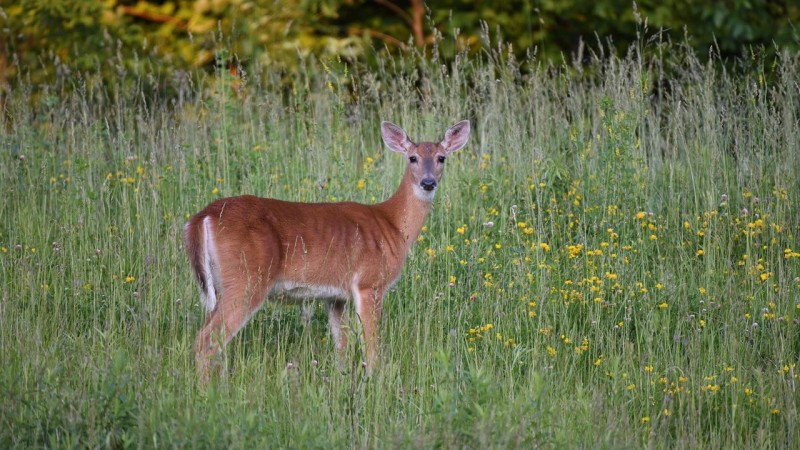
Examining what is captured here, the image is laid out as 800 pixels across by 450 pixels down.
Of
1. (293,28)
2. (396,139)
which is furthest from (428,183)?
(293,28)

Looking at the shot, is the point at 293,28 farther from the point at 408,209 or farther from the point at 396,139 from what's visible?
the point at 408,209

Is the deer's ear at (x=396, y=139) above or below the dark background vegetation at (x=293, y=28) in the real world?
below

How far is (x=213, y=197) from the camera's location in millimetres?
6668

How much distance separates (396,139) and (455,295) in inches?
45.8

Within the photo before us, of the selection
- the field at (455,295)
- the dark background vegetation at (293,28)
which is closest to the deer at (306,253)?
the field at (455,295)

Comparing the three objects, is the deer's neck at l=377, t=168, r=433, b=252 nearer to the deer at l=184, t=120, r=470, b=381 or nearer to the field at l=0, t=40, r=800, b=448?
the deer at l=184, t=120, r=470, b=381

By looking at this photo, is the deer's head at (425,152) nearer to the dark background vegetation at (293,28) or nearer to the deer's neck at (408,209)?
the deer's neck at (408,209)

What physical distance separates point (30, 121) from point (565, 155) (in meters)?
3.85

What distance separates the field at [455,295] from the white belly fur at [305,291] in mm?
189

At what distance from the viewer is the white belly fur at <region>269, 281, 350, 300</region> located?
5.25 metres

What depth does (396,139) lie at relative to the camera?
20.6 feet

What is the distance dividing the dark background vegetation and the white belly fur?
4788 mm

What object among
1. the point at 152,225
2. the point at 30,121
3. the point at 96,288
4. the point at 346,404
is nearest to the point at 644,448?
the point at 346,404

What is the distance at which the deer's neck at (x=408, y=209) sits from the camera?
233 inches
